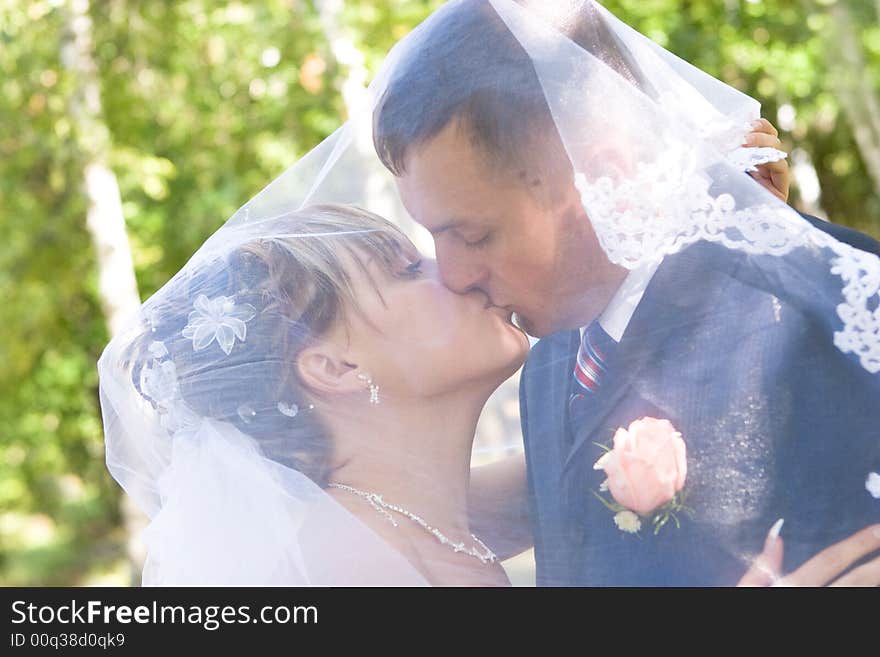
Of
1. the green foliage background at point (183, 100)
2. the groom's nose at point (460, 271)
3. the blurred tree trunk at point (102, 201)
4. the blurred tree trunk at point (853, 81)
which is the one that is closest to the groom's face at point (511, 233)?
the groom's nose at point (460, 271)

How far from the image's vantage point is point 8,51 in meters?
8.27

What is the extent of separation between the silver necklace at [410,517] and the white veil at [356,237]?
0.05 metres

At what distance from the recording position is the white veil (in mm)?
1899

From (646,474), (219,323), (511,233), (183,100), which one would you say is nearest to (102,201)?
(183,100)

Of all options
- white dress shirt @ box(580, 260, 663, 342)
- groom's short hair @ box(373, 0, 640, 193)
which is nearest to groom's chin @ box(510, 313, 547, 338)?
white dress shirt @ box(580, 260, 663, 342)

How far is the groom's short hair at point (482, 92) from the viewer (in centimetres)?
196

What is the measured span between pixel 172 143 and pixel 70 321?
8.29 ft

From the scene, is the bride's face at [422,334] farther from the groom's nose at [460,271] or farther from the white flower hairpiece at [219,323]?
the white flower hairpiece at [219,323]

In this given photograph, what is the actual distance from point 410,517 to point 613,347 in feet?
1.65

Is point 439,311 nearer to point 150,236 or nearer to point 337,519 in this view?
point 337,519

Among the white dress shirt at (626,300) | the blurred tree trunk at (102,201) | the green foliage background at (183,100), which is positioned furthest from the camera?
the blurred tree trunk at (102,201)

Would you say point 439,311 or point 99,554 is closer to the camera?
point 439,311

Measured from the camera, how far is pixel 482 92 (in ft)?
6.43
